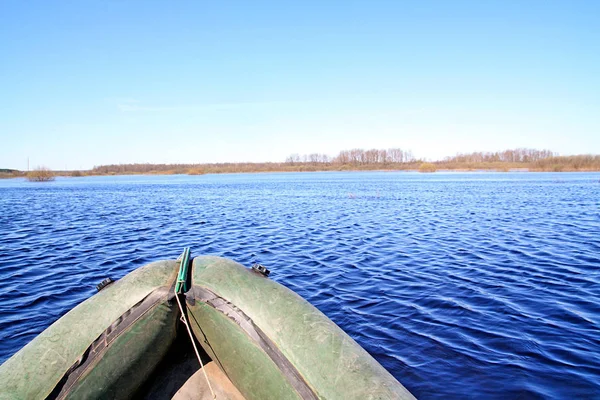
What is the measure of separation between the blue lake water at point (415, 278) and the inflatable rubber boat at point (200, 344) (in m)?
2.34

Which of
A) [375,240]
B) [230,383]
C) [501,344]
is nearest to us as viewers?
[230,383]

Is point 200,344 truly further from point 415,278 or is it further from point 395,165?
point 395,165

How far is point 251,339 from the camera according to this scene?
2.82 m

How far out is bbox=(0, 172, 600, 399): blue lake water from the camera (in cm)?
505

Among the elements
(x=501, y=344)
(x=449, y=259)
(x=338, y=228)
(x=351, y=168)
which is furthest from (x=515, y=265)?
(x=351, y=168)

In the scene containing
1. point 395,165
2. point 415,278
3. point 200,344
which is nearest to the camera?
point 200,344

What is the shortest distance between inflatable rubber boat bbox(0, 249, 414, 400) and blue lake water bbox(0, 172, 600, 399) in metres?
2.34

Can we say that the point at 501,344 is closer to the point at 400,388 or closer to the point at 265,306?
the point at 400,388

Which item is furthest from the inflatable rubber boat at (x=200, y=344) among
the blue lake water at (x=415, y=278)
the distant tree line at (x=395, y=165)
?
the distant tree line at (x=395, y=165)

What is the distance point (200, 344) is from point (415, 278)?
6.26 m

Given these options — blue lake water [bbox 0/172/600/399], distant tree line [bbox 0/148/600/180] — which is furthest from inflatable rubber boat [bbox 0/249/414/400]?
distant tree line [bbox 0/148/600/180]

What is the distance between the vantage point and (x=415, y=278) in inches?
344

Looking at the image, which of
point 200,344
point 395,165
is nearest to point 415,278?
point 200,344

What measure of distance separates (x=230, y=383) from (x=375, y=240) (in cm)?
1033
